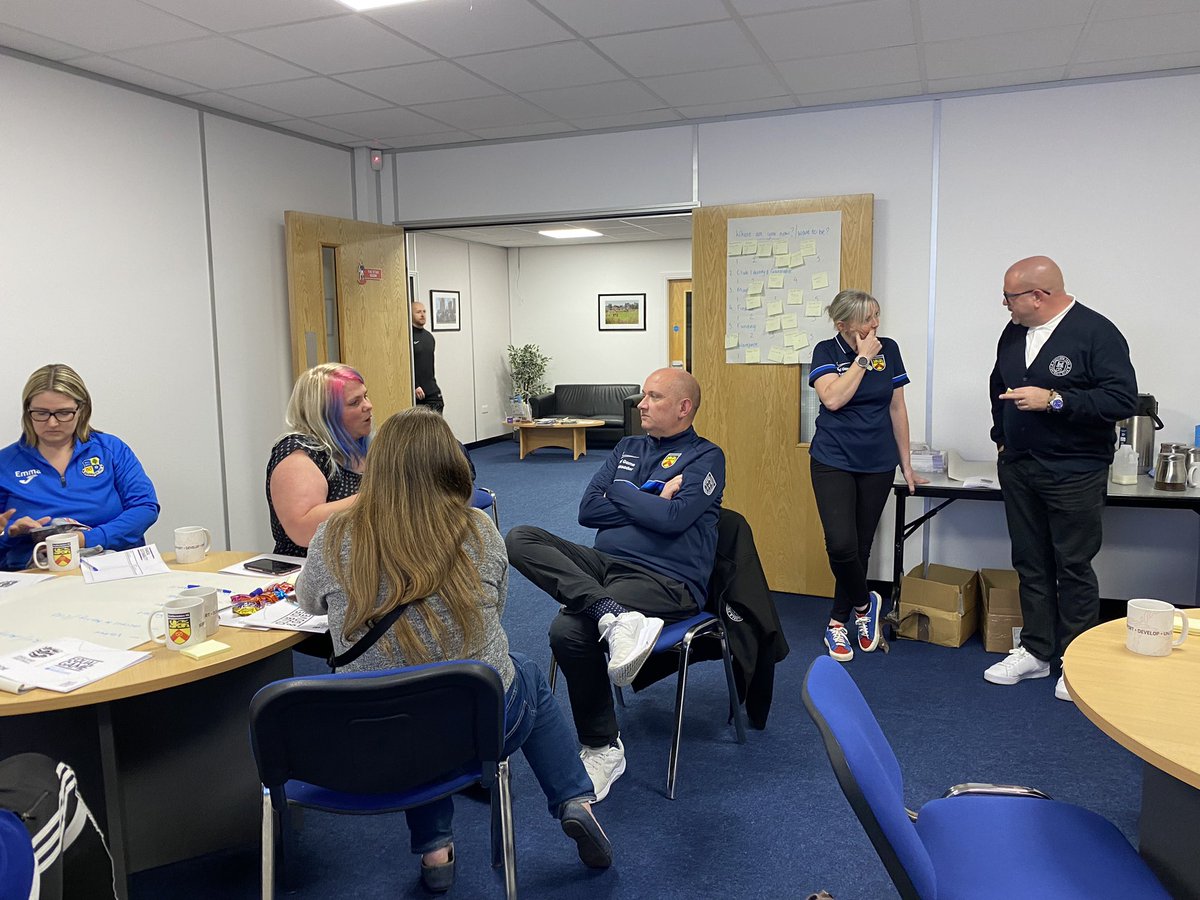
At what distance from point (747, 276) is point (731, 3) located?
1.72 m

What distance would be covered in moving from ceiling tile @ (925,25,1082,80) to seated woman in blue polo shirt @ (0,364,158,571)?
11.4ft

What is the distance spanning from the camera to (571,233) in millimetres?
9750

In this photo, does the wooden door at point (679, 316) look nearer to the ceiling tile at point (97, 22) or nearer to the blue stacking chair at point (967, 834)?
the ceiling tile at point (97, 22)

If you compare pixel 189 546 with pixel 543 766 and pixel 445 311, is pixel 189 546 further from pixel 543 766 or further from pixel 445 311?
pixel 445 311

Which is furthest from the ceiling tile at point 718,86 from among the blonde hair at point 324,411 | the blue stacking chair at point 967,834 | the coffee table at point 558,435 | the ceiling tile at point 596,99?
the coffee table at point 558,435

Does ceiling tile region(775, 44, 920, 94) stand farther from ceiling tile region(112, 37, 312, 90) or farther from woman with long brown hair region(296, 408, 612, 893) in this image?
woman with long brown hair region(296, 408, 612, 893)

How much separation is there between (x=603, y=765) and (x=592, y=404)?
26.7 feet

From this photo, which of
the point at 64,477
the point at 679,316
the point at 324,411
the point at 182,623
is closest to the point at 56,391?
the point at 64,477

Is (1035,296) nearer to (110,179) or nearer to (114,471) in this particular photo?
(114,471)

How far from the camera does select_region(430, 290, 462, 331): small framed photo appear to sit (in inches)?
376

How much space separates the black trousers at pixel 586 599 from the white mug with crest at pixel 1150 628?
130 cm

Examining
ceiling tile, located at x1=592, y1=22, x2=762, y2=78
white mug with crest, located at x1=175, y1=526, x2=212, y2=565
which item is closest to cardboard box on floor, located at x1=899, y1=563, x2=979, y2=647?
ceiling tile, located at x1=592, y1=22, x2=762, y2=78

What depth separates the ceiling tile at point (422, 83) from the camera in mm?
3758

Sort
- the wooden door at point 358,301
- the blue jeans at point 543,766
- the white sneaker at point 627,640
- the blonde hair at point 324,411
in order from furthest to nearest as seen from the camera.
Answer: the wooden door at point 358,301, the blonde hair at point 324,411, the white sneaker at point 627,640, the blue jeans at point 543,766
